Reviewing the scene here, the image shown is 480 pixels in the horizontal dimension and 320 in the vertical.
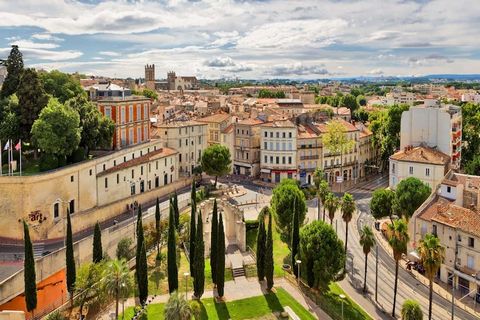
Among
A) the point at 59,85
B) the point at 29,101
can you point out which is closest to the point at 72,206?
the point at 29,101

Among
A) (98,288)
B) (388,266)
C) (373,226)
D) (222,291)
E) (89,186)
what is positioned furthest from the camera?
(373,226)

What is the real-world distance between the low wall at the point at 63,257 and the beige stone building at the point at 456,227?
30190mm

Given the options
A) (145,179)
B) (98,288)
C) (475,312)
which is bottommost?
(475,312)

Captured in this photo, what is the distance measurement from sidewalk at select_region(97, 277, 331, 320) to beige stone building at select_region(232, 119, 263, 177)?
44.4 m

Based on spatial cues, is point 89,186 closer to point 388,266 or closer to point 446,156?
point 388,266

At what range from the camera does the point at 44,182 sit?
53.1 metres

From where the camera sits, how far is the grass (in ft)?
169

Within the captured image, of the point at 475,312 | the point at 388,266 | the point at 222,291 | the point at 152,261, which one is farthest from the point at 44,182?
the point at 475,312

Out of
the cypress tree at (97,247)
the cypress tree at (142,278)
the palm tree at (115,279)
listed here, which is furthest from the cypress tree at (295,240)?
the palm tree at (115,279)

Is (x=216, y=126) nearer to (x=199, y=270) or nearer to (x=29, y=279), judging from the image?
(x=199, y=270)

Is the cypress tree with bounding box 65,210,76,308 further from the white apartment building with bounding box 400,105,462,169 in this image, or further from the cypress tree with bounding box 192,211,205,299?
the white apartment building with bounding box 400,105,462,169

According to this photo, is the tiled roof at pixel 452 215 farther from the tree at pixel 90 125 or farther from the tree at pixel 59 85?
the tree at pixel 59 85

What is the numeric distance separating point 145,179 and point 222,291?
101 ft

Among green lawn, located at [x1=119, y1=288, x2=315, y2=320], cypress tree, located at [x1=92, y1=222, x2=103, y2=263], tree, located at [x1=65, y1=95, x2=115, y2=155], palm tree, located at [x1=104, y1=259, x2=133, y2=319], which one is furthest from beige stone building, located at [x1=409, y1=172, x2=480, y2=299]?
tree, located at [x1=65, y1=95, x2=115, y2=155]
